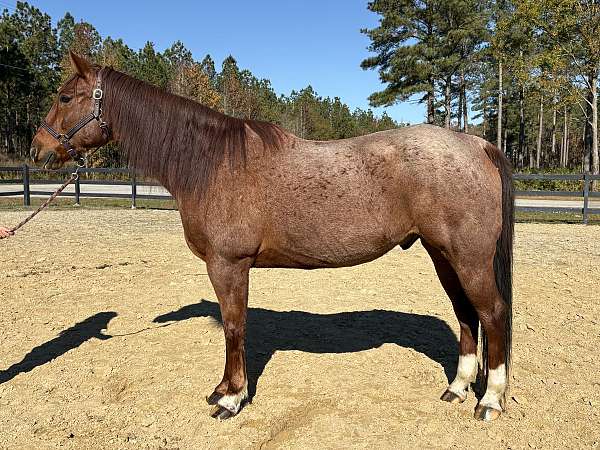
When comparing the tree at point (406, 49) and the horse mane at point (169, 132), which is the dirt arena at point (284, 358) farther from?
the tree at point (406, 49)

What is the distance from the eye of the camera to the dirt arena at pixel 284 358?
9.40 ft

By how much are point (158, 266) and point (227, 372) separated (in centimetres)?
463

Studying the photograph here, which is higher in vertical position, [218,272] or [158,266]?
[218,272]

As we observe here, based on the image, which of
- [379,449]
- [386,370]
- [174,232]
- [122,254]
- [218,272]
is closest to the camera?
[379,449]

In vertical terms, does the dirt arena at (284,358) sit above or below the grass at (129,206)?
below

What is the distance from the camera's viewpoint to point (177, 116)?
3248mm

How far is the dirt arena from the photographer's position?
2.87 metres

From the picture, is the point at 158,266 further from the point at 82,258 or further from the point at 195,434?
the point at 195,434

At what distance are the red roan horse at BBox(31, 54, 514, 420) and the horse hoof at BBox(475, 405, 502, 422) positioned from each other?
0.05 ft

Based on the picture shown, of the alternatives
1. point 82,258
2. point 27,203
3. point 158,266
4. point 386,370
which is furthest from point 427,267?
point 27,203

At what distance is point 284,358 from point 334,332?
85cm

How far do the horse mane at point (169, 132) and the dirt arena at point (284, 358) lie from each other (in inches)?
65.9

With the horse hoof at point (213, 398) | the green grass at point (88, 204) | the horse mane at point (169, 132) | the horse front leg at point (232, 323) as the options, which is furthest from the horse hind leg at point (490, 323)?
the green grass at point (88, 204)

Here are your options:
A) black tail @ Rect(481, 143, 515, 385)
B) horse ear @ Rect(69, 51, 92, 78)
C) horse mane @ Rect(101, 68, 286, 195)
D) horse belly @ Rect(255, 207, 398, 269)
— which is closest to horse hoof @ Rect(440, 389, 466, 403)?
black tail @ Rect(481, 143, 515, 385)
